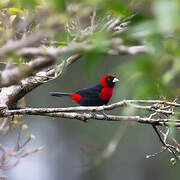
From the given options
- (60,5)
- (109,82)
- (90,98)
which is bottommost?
(60,5)

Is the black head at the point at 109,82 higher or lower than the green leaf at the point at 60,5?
higher

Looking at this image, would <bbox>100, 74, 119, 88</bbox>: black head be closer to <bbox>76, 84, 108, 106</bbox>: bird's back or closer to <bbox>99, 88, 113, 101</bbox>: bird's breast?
<bbox>99, 88, 113, 101</bbox>: bird's breast

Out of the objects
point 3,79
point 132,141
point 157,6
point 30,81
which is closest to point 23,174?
point 132,141

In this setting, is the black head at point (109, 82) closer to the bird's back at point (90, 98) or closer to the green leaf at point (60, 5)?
the bird's back at point (90, 98)

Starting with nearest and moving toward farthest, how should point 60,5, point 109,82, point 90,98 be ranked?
point 60,5, point 90,98, point 109,82

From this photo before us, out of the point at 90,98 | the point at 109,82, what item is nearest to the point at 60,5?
the point at 90,98

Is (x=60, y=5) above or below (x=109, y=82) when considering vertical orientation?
below

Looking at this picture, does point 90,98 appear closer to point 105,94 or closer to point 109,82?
point 105,94

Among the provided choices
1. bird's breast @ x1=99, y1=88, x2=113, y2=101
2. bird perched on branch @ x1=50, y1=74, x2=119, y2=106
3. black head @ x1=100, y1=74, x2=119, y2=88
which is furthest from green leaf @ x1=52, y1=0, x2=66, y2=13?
black head @ x1=100, y1=74, x2=119, y2=88

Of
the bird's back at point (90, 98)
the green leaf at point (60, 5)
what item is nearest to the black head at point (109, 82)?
the bird's back at point (90, 98)

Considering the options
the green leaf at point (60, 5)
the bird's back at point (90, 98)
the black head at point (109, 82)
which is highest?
the black head at point (109, 82)

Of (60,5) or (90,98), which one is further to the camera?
(90,98)

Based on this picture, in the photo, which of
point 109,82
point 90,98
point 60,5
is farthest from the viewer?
point 109,82

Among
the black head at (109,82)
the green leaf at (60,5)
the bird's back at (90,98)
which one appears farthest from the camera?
the black head at (109,82)
